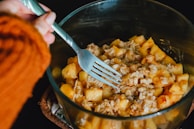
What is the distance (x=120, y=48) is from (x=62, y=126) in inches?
7.8

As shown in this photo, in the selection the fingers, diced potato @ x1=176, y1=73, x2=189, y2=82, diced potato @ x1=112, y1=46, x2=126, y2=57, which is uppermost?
the fingers

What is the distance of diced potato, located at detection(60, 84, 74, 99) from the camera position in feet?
2.64

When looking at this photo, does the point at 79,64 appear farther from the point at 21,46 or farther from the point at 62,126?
the point at 21,46

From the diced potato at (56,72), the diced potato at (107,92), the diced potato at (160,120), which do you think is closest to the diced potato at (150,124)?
the diced potato at (160,120)

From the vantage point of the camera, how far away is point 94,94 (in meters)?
0.80

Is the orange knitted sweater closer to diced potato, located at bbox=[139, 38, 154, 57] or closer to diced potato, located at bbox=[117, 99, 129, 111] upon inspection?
diced potato, located at bbox=[117, 99, 129, 111]

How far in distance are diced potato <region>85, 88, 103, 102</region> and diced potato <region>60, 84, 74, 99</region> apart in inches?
1.1

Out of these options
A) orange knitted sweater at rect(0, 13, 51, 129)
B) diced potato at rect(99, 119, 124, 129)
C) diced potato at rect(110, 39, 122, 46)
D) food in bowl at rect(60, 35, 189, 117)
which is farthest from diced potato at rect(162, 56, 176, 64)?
orange knitted sweater at rect(0, 13, 51, 129)

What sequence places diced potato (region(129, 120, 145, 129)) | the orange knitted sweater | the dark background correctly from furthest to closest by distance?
the dark background → diced potato (region(129, 120, 145, 129)) → the orange knitted sweater

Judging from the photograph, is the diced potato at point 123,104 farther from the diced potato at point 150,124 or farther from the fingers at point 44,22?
the fingers at point 44,22

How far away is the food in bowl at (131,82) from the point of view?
2.54 feet

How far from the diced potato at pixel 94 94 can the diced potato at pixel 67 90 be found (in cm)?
3

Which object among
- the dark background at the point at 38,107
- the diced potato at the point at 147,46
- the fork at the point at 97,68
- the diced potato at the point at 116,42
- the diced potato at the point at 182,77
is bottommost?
the dark background at the point at 38,107

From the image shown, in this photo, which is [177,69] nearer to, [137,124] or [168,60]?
[168,60]
